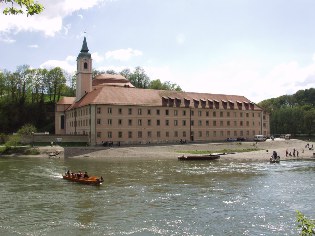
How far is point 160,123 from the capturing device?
8619 cm

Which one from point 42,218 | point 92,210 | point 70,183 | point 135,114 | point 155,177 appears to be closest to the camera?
point 42,218

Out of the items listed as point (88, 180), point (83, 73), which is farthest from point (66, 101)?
point (88, 180)

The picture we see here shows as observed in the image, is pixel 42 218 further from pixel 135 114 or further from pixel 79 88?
pixel 79 88

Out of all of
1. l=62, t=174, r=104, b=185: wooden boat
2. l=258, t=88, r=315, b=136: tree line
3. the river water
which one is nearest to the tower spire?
the river water

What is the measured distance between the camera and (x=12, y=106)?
108812 millimetres

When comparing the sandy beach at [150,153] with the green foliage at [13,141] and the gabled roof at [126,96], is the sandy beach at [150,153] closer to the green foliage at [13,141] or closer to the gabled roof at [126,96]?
the green foliage at [13,141]

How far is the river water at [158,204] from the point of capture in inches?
830

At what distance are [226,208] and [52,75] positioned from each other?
3966 inches

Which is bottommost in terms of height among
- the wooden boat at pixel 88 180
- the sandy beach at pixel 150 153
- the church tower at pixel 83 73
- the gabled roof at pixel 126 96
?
the wooden boat at pixel 88 180

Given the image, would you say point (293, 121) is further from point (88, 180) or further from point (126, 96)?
point (88, 180)

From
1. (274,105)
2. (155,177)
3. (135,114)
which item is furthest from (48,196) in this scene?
(274,105)

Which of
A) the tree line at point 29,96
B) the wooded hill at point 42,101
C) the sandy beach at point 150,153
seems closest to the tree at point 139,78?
the wooded hill at point 42,101

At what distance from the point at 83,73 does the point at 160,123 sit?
2311cm

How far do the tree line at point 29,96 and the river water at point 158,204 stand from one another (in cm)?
6889
